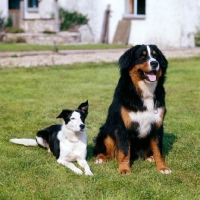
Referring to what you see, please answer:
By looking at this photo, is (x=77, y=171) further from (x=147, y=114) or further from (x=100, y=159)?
(x=147, y=114)

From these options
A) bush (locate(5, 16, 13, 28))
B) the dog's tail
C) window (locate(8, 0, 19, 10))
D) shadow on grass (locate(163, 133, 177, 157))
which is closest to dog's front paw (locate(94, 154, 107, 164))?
shadow on grass (locate(163, 133, 177, 157))

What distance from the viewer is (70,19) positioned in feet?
81.8

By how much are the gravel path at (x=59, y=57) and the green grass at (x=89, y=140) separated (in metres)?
1.27

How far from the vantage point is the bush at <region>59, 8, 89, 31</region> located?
2483 cm

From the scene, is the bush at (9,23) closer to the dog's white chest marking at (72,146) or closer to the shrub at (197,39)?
Result: the shrub at (197,39)

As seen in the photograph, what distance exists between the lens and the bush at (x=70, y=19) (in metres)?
24.8

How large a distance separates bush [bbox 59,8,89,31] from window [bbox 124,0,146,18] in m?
2.24

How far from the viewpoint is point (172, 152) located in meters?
6.60

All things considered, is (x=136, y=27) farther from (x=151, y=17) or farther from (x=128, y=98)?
(x=128, y=98)

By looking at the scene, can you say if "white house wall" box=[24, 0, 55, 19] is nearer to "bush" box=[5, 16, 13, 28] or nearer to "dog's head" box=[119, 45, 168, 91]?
"bush" box=[5, 16, 13, 28]

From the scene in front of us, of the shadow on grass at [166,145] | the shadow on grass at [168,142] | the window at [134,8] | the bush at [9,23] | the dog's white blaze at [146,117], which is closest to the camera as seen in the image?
the dog's white blaze at [146,117]

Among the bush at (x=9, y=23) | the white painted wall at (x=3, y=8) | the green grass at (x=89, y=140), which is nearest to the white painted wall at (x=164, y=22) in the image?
the bush at (x=9, y=23)

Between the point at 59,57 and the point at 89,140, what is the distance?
9.81 m

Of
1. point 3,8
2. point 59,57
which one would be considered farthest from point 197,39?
point 3,8
